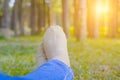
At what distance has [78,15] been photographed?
8.52 meters

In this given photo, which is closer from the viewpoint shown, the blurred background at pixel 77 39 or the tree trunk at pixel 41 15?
the blurred background at pixel 77 39

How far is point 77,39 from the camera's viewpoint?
8859 millimetres

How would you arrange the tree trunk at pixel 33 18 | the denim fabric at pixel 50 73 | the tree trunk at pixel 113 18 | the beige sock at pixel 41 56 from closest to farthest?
the denim fabric at pixel 50 73
the beige sock at pixel 41 56
the tree trunk at pixel 113 18
the tree trunk at pixel 33 18

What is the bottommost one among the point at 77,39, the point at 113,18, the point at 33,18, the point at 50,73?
the point at 33,18

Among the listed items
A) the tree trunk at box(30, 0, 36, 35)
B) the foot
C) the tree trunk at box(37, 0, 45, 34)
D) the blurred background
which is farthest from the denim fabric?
the tree trunk at box(37, 0, 45, 34)

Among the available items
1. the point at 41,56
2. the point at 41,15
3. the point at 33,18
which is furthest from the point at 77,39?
the point at 41,15

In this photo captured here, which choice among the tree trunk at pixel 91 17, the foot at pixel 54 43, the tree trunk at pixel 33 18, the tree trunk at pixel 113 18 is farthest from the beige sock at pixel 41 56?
the tree trunk at pixel 33 18

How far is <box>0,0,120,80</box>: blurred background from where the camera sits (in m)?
3.65

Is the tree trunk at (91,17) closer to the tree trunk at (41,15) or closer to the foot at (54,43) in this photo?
the tree trunk at (41,15)

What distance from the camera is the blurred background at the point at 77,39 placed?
3650mm

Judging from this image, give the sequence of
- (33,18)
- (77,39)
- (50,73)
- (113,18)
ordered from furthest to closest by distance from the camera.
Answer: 1. (33,18)
2. (113,18)
3. (77,39)
4. (50,73)

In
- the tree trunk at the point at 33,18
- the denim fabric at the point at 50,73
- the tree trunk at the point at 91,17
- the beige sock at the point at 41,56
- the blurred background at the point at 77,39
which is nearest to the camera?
the denim fabric at the point at 50,73

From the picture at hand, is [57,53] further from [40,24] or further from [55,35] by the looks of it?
[40,24]

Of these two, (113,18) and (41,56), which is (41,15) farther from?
(41,56)
